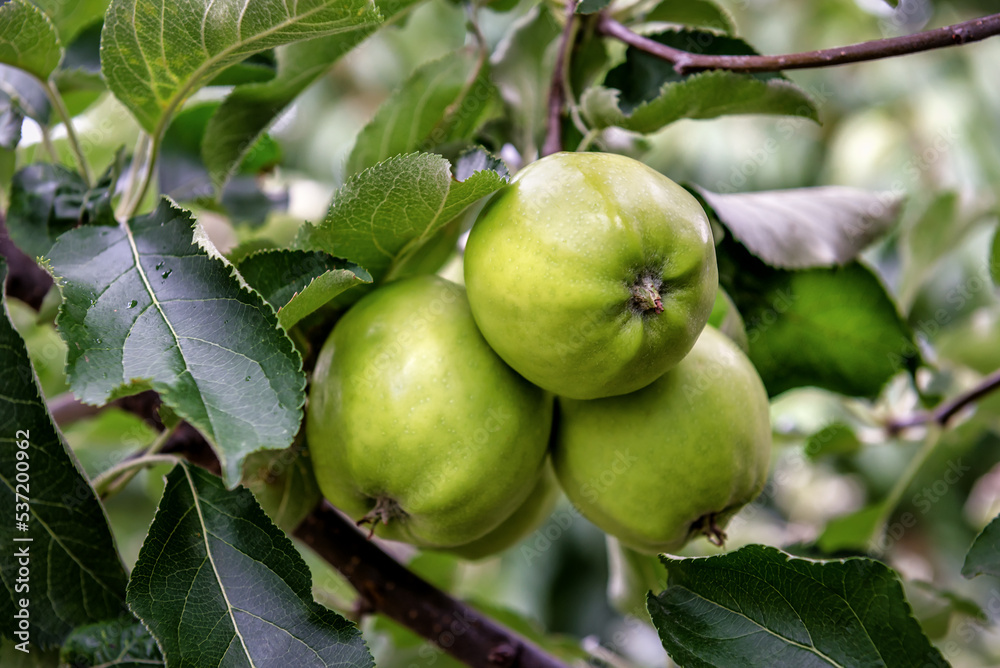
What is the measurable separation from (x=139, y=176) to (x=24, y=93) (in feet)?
0.33

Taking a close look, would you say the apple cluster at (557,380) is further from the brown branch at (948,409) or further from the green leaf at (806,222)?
the brown branch at (948,409)

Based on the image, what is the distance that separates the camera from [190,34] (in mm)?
465

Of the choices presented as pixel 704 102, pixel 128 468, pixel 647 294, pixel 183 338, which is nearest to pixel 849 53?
pixel 704 102

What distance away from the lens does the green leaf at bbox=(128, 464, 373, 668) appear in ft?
1.40

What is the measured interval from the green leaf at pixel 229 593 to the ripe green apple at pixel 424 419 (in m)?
0.06

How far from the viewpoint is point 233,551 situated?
1.50 feet

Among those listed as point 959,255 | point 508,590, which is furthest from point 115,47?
point 959,255

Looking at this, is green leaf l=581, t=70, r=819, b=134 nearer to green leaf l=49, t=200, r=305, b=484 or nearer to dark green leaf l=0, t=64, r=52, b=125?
green leaf l=49, t=200, r=305, b=484

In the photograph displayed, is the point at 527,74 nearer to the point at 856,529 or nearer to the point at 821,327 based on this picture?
the point at 821,327

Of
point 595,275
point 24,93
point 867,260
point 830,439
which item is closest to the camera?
point 595,275

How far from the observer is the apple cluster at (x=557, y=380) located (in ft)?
1.36

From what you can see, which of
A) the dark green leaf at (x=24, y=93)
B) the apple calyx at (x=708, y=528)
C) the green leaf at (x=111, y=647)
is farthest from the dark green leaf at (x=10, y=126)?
the apple calyx at (x=708, y=528)

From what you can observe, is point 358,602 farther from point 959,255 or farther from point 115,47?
point 959,255

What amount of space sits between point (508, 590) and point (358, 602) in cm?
102
